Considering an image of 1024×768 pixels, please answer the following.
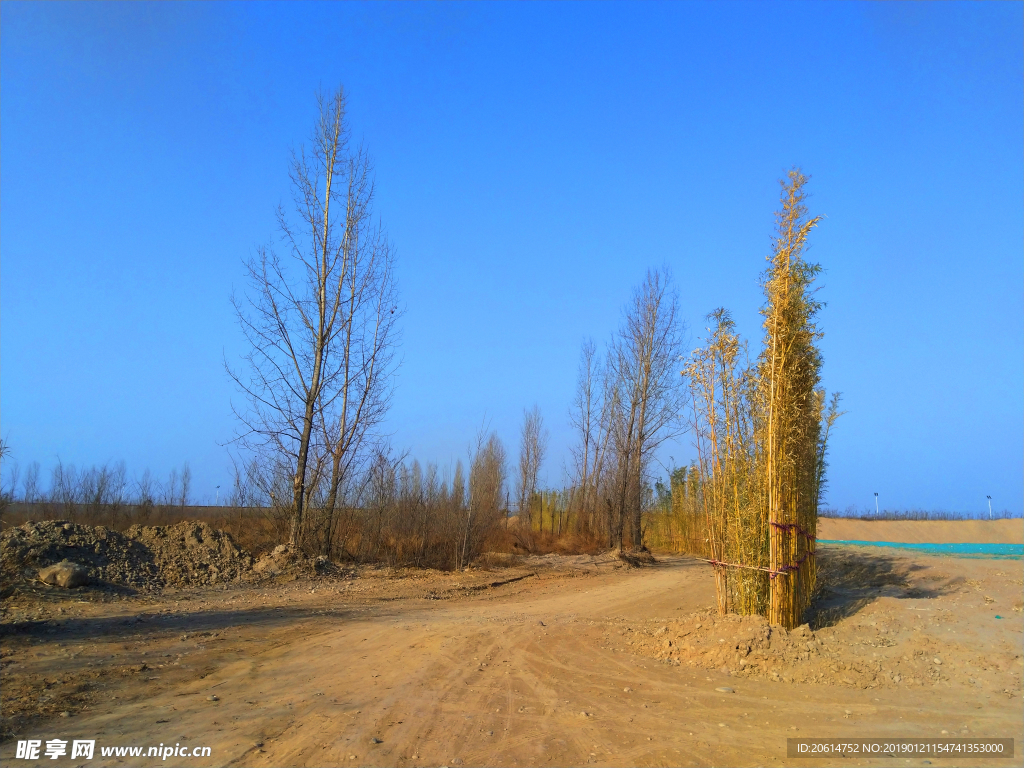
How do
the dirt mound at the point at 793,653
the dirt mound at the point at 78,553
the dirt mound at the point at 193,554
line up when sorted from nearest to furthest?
the dirt mound at the point at 793,653 → the dirt mound at the point at 78,553 → the dirt mound at the point at 193,554

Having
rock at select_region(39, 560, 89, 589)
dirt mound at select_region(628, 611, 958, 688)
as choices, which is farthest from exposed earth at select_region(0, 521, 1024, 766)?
rock at select_region(39, 560, 89, 589)

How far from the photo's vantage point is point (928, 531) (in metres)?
32.6

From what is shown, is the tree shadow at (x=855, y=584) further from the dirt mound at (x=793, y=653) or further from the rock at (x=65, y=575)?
the rock at (x=65, y=575)

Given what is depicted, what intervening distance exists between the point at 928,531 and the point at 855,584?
24916 millimetres

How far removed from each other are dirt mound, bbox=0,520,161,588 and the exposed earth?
1.86 feet

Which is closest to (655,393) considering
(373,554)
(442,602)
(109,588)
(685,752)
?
(373,554)

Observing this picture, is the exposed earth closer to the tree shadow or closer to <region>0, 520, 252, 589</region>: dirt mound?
the tree shadow

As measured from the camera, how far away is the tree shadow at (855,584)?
9.04 meters

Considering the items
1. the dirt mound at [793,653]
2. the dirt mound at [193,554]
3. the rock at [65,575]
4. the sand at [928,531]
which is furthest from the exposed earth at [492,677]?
the sand at [928,531]

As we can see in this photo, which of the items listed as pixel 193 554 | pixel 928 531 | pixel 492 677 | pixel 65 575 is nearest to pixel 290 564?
pixel 193 554

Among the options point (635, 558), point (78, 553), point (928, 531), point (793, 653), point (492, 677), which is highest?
point (78, 553)

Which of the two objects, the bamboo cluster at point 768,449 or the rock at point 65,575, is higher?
the bamboo cluster at point 768,449

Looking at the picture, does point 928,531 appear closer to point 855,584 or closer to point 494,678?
point 855,584

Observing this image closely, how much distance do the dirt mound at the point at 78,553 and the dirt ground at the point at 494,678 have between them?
0.87m
